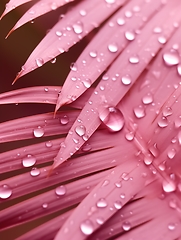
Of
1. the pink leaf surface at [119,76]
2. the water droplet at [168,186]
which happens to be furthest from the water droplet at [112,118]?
the water droplet at [168,186]

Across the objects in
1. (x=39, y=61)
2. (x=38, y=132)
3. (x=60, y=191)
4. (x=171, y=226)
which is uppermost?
(x=39, y=61)

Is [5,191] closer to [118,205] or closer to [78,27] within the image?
[118,205]

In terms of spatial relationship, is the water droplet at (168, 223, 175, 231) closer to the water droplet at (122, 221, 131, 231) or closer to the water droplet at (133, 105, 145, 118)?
the water droplet at (122, 221, 131, 231)

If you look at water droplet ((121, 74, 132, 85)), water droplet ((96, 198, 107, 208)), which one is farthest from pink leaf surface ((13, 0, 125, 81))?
water droplet ((96, 198, 107, 208))

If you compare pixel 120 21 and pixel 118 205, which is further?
pixel 120 21

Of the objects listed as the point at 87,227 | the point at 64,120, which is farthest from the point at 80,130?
the point at 87,227

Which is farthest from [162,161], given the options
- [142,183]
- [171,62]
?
[171,62]

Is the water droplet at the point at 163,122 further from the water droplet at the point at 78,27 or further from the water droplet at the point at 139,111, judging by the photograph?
the water droplet at the point at 78,27
